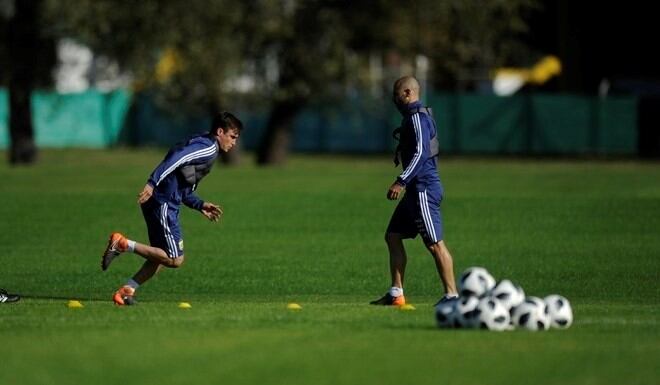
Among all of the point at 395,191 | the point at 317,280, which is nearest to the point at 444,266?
the point at 395,191

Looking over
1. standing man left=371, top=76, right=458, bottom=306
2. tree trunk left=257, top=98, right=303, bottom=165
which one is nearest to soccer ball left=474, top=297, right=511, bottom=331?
standing man left=371, top=76, right=458, bottom=306

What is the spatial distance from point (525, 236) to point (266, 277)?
6011 mm

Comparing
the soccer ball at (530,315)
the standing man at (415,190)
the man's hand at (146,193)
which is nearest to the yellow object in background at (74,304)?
the man's hand at (146,193)

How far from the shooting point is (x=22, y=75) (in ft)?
156

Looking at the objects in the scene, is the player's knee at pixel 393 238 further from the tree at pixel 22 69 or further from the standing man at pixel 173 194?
the tree at pixel 22 69

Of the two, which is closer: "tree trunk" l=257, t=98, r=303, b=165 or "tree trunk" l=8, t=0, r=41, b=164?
"tree trunk" l=257, t=98, r=303, b=165

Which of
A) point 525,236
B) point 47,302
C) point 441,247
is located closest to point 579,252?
point 525,236

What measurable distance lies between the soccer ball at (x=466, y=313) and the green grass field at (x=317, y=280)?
0.22 metres

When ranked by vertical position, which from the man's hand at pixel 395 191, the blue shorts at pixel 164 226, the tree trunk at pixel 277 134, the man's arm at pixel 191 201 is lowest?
the tree trunk at pixel 277 134

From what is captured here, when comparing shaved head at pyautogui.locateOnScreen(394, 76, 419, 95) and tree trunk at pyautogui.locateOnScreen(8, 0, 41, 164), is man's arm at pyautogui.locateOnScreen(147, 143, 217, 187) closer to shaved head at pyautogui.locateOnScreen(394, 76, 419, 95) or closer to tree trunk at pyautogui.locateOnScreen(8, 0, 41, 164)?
shaved head at pyautogui.locateOnScreen(394, 76, 419, 95)

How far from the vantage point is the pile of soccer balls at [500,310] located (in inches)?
467

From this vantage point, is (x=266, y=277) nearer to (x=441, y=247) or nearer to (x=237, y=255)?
(x=237, y=255)

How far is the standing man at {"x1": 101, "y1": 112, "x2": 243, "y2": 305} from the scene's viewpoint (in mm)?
14430

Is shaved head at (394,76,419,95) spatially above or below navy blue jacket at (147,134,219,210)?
above
